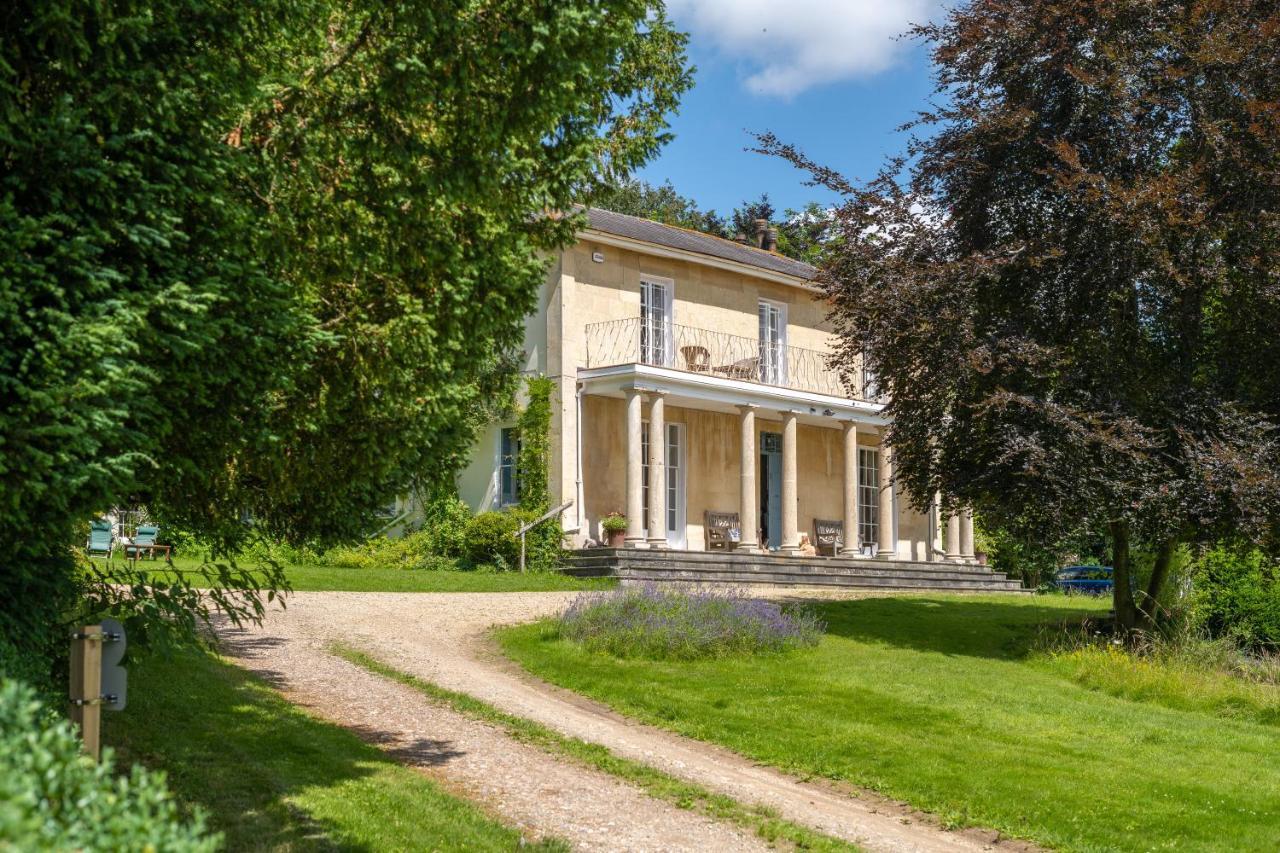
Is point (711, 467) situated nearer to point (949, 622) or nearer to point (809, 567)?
point (809, 567)

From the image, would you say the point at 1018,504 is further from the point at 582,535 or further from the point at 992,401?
the point at 582,535

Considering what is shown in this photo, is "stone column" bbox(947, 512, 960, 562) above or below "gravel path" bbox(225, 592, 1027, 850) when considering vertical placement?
above

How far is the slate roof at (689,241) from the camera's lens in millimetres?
25531

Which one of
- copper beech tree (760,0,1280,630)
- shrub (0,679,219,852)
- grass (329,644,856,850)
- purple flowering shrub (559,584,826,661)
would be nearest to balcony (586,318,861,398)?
copper beech tree (760,0,1280,630)

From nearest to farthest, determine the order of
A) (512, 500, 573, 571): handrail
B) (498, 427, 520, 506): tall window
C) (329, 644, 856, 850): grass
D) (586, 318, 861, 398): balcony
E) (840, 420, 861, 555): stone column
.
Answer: (329, 644, 856, 850): grass, (512, 500, 573, 571): handrail, (586, 318, 861, 398): balcony, (498, 427, 520, 506): tall window, (840, 420, 861, 555): stone column

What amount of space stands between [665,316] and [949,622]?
9.69 meters

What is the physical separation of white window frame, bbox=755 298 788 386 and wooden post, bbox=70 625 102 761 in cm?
2232

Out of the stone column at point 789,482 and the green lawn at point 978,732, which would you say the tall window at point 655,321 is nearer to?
the stone column at point 789,482

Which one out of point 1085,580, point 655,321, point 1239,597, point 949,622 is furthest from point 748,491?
point 1085,580

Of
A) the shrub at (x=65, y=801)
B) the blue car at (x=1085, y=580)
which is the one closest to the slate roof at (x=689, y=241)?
the blue car at (x=1085, y=580)

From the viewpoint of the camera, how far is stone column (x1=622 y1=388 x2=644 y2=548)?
74.6 ft

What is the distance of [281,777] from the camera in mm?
8078

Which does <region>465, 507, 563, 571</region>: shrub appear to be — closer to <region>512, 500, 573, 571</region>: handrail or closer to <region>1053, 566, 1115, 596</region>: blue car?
<region>512, 500, 573, 571</region>: handrail

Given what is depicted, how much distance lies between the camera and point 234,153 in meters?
6.00
